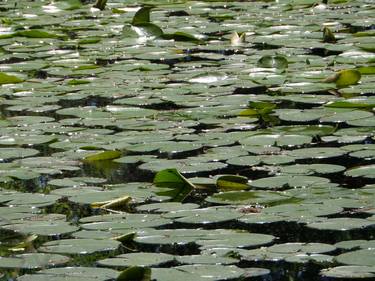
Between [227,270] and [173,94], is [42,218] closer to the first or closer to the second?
[227,270]

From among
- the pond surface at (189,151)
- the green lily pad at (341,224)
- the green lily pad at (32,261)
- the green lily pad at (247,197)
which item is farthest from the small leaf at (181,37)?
the green lily pad at (32,261)

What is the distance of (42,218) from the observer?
2598 millimetres

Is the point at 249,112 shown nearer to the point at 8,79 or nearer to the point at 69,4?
the point at 8,79

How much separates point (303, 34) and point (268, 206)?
2595mm

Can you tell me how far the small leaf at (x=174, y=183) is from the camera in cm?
278

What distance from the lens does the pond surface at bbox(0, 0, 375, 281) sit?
2295mm

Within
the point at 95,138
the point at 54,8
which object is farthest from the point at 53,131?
the point at 54,8

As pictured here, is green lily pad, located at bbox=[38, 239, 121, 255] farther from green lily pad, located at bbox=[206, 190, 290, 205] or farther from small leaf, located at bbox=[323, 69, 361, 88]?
small leaf, located at bbox=[323, 69, 361, 88]

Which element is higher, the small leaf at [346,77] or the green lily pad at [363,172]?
the small leaf at [346,77]

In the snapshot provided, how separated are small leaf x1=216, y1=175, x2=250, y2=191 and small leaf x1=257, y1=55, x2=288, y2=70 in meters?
1.57

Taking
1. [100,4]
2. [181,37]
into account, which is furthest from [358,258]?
[100,4]

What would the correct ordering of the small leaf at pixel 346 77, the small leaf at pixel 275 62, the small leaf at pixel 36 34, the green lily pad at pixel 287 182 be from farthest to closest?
the small leaf at pixel 36 34 → the small leaf at pixel 275 62 → the small leaf at pixel 346 77 → the green lily pad at pixel 287 182

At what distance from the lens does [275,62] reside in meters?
4.32

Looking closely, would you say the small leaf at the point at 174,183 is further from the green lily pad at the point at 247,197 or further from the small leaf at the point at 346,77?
the small leaf at the point at 346,77
